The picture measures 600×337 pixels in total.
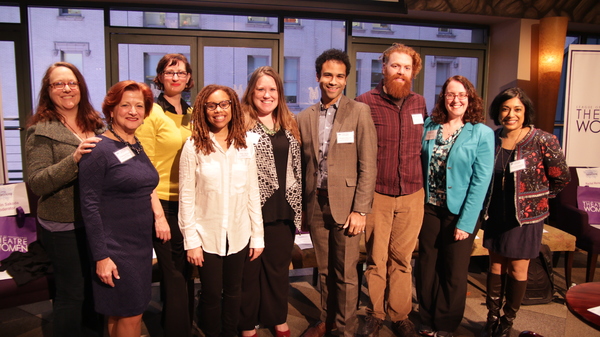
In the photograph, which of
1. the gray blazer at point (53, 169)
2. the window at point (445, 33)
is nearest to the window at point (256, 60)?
the window at point (445, 33)

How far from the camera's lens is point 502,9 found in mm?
4473

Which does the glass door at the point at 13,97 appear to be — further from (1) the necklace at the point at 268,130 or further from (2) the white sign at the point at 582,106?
(2) the white sign at the point at 582,106

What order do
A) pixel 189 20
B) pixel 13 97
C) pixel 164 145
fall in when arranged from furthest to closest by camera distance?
pixel 189 20
pixel 13 97
pixel 164 145

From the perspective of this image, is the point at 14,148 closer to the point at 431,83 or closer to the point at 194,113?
the point at 194,113

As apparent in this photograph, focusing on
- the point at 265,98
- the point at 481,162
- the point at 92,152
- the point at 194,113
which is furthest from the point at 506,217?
the point at 92,152

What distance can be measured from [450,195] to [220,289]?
143 cm

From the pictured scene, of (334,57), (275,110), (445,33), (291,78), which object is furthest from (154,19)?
(445,33)

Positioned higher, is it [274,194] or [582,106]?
[582,106]

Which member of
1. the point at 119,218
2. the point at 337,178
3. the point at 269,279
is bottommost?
the point at 269,279

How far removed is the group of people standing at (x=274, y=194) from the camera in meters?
1.78

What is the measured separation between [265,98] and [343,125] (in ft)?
1.52

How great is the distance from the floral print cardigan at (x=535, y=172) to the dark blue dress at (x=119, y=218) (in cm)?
212

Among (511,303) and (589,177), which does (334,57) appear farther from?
(589,177)

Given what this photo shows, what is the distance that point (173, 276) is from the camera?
82.9 inches
